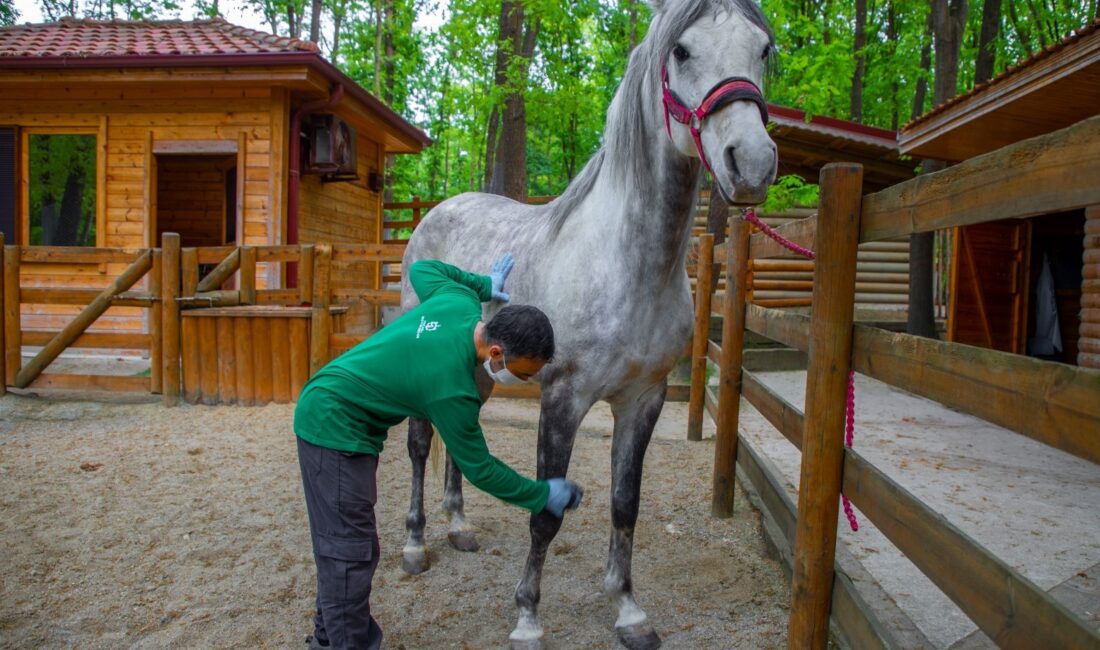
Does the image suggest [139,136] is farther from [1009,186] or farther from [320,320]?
[1009,186]

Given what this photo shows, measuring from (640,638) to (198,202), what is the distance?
13084 mm

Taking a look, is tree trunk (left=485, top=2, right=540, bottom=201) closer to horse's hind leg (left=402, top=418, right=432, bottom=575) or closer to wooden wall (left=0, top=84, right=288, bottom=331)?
wooden wall (left=0, top=84, right=288, bottom=331)

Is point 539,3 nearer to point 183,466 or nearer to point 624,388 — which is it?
point 183,466

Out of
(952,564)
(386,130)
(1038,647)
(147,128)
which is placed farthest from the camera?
(386,130)

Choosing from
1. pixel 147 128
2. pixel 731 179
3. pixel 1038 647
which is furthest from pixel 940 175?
pixel 147 128

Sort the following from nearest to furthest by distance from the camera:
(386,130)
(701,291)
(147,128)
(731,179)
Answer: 1. (731,179)
2. (701,291)
3. (147,128)
4. (386,130)

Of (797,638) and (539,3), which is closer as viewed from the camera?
(797,638)

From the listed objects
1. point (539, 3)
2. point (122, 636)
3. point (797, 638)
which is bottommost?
point (122, 636)

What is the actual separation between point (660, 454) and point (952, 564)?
4.11 metres

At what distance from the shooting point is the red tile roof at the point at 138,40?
8883 mm

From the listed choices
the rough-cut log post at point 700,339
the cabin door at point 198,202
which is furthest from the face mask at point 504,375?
the cabin door at point 198,202

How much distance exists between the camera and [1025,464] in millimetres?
5449

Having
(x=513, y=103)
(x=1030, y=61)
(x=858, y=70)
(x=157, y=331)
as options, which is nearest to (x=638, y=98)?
(x=1030, y=61)

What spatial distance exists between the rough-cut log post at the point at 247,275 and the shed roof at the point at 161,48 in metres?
2.78
